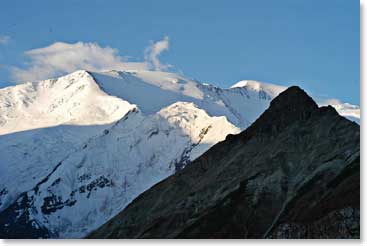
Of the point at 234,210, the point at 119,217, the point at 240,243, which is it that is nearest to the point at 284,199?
the point at 234,210

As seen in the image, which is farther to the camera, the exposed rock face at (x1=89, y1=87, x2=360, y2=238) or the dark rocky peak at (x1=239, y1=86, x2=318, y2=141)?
the dark rocky peak at (x1=239, y1=86, x2=318, y2=141)

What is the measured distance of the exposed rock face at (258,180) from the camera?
221 ft

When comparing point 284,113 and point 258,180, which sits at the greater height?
point 284,113

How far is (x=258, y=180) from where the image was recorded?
255 feet

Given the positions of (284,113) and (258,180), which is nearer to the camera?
(258,180)

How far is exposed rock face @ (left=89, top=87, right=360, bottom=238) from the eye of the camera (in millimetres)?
67438

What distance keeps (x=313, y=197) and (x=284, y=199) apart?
7700 mm

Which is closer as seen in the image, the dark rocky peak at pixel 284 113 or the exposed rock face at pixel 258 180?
the exposed rock face at pixel 258 180

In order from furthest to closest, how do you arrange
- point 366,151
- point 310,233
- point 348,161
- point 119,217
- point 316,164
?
point 119,217 → point 316,164 → point 348,161 → point 310,233 → point 366,151

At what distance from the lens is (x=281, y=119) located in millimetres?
92000

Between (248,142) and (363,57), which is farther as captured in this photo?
(248,142)

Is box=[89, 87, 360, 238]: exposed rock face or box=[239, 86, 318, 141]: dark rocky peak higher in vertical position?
box=[239, 86, 318, 141]: dark rocky peak

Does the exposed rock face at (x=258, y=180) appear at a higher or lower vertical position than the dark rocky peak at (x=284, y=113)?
lower

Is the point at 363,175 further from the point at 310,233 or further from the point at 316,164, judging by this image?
the point at 316,164
